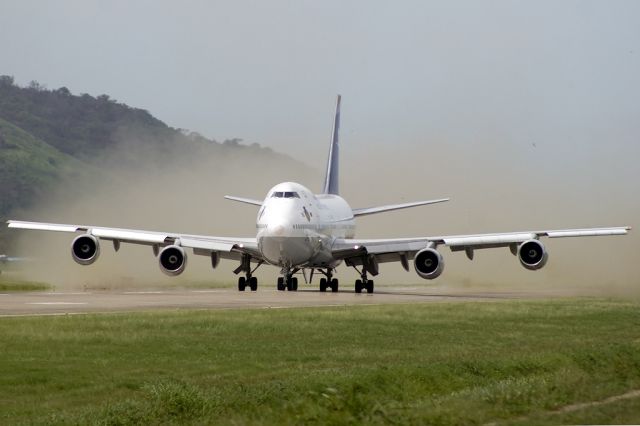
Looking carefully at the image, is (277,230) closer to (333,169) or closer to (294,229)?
(294,229)

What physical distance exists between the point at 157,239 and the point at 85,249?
3397 mm

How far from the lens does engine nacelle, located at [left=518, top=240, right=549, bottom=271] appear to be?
5597 cm

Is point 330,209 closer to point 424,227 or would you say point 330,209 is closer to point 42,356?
point 424,227

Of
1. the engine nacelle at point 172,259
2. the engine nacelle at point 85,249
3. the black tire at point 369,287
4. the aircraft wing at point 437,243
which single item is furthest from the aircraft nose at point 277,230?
the engine nacelle at point 85,249

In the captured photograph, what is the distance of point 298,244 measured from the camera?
5919 centimetres

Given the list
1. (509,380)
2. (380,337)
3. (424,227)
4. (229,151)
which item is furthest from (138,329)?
(229,151)

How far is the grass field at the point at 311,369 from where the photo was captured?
17.0 m

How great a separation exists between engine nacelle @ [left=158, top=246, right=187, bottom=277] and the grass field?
2147cm

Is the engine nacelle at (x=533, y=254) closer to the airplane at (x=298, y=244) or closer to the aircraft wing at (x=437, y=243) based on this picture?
the airplane at (x=298, y=244)

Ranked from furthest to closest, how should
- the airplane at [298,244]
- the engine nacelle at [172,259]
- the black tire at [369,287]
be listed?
the black tire at [369,287] < the airplane at [298,244] < the engine nacelle at [172,259]

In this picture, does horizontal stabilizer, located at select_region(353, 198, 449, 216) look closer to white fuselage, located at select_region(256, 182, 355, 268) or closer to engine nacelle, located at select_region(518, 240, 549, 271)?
white fuselage, located at select_region(256, 182, 355, 268)

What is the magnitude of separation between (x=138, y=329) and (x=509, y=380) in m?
10.7

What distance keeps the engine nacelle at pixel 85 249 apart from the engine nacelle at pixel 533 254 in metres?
19.3

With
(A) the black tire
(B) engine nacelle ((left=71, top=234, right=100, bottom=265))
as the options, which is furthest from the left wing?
(B) engine nacelle ((left=71, top=234, right=100, bottom=265))
